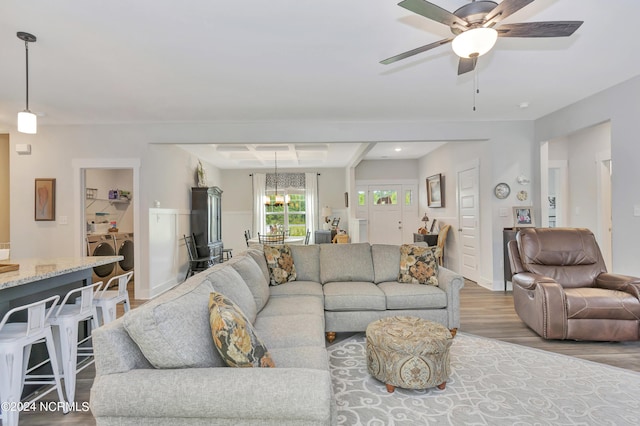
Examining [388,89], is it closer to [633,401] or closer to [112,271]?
[633,401]

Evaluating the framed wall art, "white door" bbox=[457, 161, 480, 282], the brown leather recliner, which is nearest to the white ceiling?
"white door" bbox=[457, 161, 480, 282]

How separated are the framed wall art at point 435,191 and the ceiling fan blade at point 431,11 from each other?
5.28 meters

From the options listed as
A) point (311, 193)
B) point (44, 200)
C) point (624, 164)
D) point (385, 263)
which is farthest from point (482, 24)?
point (311, 193)

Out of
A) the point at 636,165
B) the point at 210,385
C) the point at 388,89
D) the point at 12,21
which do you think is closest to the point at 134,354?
the point at 210,385

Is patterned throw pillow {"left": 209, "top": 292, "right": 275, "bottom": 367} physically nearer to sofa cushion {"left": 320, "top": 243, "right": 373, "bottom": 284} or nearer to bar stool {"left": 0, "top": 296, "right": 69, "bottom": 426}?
bar stool {"left": 0, "top": 296, "right": 69, "bottom": 426}

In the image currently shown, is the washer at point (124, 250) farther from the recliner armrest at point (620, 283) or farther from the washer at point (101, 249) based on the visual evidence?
the recliner armrest at point (620, 283)

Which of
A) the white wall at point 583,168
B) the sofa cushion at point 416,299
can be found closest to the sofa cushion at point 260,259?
the sofa cushion at point 416,299

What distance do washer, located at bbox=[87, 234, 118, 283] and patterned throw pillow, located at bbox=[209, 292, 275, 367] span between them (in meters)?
4.68

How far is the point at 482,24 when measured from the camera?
1.87 meters

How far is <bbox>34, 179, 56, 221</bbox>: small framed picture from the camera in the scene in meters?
4.73

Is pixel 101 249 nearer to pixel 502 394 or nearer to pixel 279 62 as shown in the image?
pixel 279 62

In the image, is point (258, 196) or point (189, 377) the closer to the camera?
point (189, 377)

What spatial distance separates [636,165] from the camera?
342 cm

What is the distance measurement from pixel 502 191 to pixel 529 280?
6.84ft
